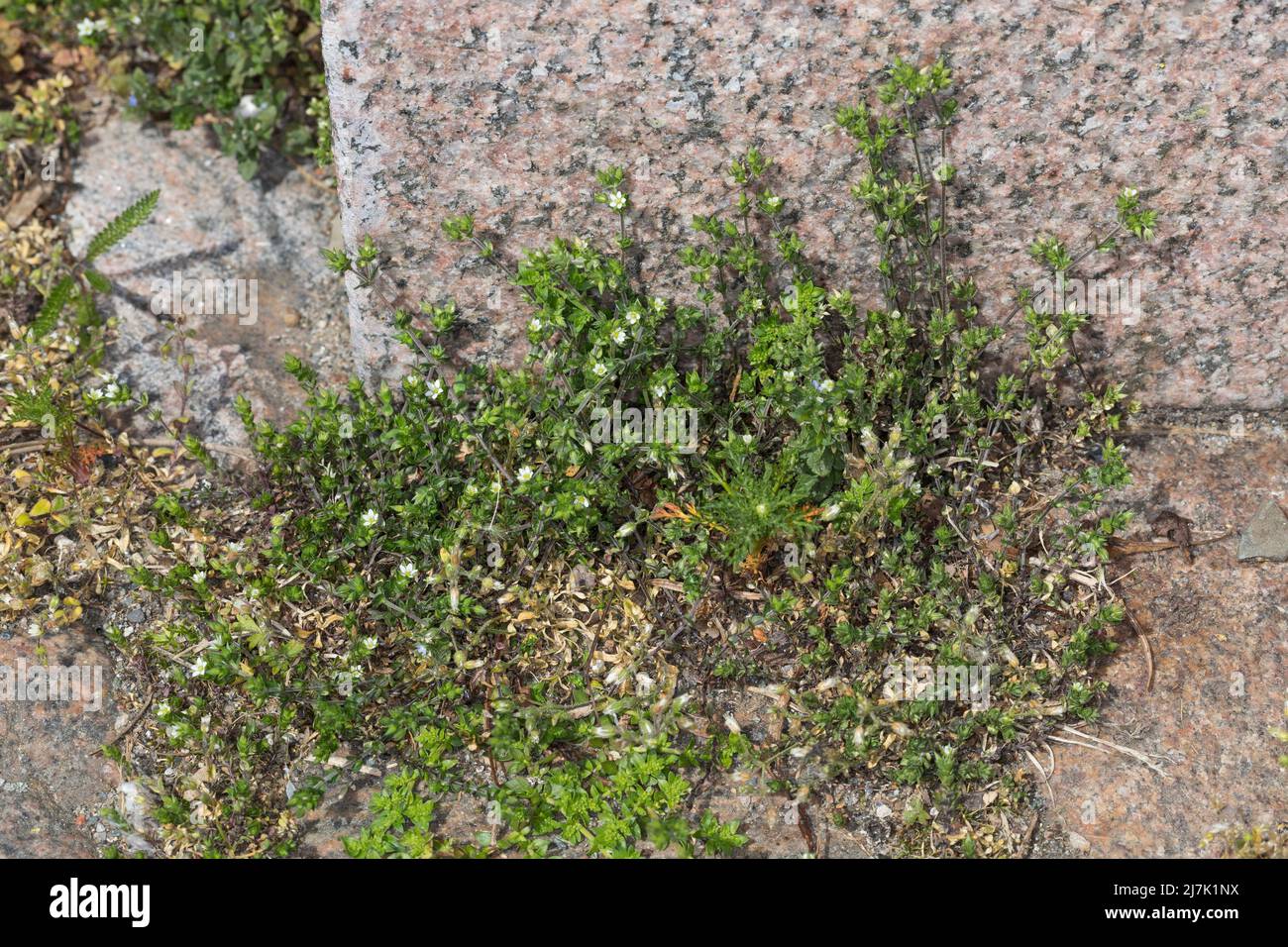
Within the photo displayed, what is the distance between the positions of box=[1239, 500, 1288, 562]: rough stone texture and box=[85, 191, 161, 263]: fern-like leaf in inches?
190

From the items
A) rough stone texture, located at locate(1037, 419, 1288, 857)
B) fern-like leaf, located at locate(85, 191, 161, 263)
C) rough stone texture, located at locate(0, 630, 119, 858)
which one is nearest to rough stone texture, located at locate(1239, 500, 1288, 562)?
rough stone texture, located at locate(1037, 419, 1288, 857)

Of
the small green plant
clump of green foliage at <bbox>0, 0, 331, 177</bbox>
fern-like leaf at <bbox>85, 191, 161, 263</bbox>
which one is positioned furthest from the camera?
clump of green foliage at <bbox>0, 0, 331, 177</bbox>

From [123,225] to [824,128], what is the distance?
10.5ft

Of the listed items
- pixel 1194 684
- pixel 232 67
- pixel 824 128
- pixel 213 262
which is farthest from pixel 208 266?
pixel 1194 684

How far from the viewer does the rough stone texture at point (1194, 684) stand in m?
3.75

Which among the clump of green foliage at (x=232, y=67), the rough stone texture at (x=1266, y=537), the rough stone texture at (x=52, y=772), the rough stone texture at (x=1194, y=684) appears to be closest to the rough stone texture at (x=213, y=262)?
the clump of green foliage at (x=232, y=67)

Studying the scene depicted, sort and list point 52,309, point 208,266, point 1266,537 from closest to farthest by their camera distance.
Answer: point 1266,537 → point 52,309 → point 208,266

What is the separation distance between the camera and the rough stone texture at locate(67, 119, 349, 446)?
4.96m

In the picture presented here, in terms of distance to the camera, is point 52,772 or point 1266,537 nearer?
point 52,772

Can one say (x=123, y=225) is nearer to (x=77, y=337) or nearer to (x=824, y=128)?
(x=77, y=337)

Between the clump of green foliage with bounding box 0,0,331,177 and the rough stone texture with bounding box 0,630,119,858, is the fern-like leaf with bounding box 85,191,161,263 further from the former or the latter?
the rough stone texture with bounding box 0,630,119,858

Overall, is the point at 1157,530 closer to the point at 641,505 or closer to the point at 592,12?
the point at 641,505

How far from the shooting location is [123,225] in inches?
201

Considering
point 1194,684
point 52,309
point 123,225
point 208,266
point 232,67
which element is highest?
point 232,67
